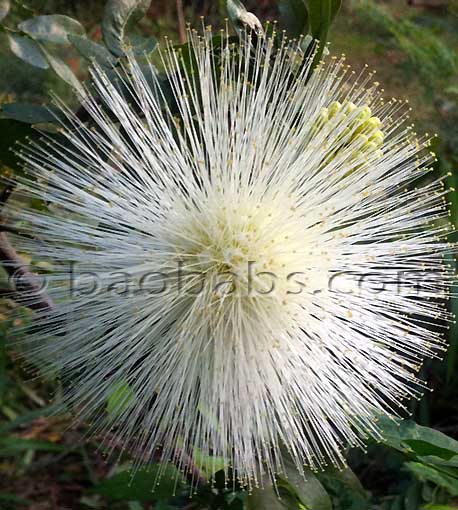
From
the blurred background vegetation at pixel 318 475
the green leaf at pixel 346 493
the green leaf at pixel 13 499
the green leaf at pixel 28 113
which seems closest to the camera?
the green leaf at pixel 28 113

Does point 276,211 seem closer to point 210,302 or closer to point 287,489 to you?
point 210,302

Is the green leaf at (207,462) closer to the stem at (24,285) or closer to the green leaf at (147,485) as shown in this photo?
the green leaf at (147,485)

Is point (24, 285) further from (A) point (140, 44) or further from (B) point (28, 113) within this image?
(A) point (140, 44)

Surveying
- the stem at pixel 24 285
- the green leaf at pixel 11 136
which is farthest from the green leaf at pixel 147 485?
the green leaf at pixel 11 136

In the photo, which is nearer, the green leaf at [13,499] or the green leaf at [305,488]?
the green leaf at [305,488]

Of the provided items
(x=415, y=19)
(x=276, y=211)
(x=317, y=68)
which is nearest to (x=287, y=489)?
(x=276, y=211)

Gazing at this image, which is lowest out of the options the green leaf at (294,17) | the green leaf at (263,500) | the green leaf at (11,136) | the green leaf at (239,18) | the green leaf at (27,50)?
the green leaf at (263,500)

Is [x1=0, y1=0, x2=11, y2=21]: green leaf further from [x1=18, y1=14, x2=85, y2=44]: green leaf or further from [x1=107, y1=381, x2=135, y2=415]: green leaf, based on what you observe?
[x1=107, y1=381, x2=135, y2=415]: green leaf

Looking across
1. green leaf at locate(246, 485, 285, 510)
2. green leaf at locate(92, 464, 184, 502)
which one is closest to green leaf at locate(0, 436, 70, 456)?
green leaf at locate(92, 464, 184, 502)

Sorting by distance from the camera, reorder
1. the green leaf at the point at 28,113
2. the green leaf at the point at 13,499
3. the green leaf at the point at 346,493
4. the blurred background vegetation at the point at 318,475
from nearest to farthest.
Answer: the green leaf at the point at 28,113 < the green leaf at the point at 346,493 < the blurred background vegetation at the point at 318,475 < the green leaf at the point at 13,499
